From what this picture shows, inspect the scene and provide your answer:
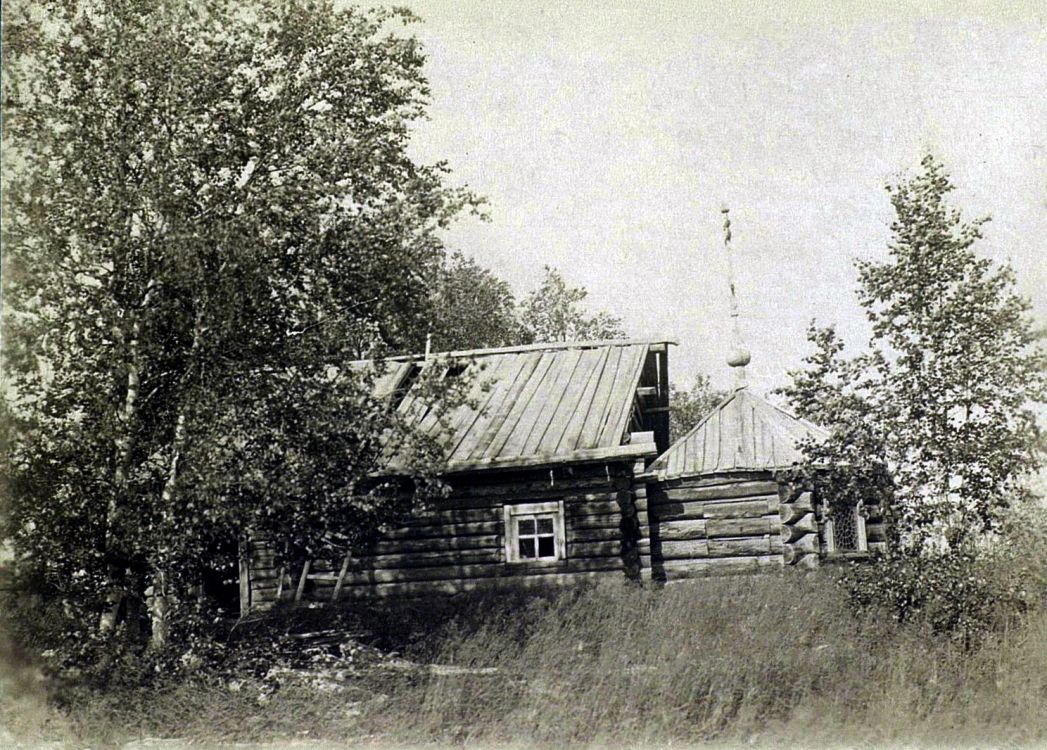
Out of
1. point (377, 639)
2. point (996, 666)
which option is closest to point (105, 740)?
point (377, 639)

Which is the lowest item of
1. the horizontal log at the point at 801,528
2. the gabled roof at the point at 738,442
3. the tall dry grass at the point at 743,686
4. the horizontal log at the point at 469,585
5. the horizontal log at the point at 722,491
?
the tall dry grass at the point at 743,686

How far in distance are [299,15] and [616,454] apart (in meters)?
6.74

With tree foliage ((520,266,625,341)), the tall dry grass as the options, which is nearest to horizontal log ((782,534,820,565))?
the tall dry grass

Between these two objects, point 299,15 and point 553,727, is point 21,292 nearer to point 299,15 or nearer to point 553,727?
point 299,15

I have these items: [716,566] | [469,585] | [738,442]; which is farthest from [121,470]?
[738,442]

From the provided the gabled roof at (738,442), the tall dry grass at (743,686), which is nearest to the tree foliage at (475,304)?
the gabled roof at (738,442)

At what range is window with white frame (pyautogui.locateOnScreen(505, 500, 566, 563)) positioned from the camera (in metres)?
13.3

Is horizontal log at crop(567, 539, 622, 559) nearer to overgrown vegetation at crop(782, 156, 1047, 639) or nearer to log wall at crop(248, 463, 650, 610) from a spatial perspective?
log wall at crop(248, 463, 650, 610)

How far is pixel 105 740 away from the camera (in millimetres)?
7707

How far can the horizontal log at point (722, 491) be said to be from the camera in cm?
1425

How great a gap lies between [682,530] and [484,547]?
10.3 feet

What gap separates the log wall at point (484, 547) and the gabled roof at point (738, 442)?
128 cm

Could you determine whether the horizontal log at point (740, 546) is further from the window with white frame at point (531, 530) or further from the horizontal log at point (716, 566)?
the window with white frame at point (531, 530)

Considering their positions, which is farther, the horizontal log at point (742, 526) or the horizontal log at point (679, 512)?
the horizontal log at point (679, 512)
